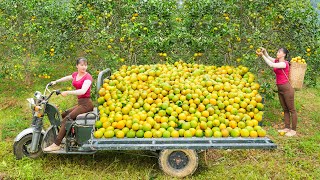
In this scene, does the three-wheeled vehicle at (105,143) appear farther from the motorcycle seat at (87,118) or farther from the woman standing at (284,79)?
the woman standing at (284,79)

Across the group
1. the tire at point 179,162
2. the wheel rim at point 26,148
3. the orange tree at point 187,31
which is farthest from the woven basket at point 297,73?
the wheel rim at point 26,148

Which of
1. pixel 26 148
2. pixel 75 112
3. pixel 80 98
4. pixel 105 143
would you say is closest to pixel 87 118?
pixel 75 112

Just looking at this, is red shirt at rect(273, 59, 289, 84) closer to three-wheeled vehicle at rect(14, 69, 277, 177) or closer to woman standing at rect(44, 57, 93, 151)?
three-wheeled vehicle at rect(14, 69, 277, 177)

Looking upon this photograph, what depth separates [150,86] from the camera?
5.91 metres

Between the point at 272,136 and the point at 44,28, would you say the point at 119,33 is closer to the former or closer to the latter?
the point at 44,28

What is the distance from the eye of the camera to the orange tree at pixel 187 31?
26.5 ft

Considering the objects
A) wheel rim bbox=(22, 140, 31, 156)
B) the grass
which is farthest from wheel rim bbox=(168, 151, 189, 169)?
wheel rim bbox=(22, 140, 31, 156)

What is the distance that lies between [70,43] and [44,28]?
1064 mm

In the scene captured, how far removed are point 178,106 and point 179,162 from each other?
90 cm

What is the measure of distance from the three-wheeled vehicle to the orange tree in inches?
111

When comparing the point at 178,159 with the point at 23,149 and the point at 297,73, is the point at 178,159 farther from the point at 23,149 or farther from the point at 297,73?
the point at 297,73

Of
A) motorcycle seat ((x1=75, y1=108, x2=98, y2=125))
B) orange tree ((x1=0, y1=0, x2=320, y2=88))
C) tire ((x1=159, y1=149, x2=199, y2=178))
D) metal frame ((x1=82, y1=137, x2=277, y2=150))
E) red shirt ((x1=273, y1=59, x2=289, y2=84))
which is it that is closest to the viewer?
metal frame ((x1=82, y1=137, x2=277, y2=150))

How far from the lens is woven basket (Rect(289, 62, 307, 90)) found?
6.78 metres

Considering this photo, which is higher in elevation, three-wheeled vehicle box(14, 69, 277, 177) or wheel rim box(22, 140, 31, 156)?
three-wheeled vehicle box(14, 69, 277, 177)
